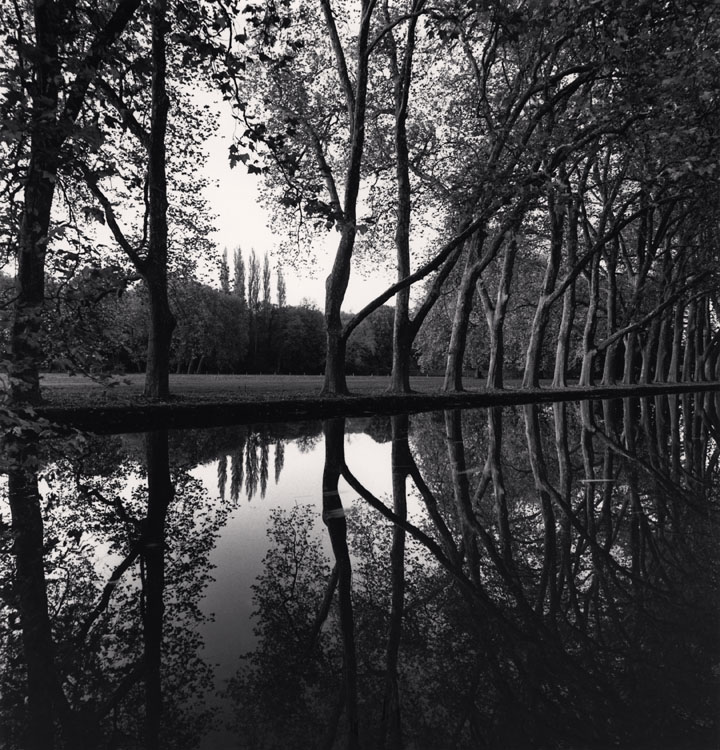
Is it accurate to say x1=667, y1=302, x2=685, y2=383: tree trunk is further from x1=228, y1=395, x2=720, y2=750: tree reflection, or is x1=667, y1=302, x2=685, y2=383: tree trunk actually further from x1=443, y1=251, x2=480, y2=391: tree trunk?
x1=228, y1=395, x2=720, y2=750: tree reflection

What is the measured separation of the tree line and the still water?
1.49 m

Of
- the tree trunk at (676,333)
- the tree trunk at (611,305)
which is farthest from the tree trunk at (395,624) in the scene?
the tree trunk at (676,333)

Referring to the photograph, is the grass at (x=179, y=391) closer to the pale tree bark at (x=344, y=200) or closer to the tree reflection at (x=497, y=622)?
the pale tree bark at (x=344, y=200)

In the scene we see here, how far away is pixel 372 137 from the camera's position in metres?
19.3

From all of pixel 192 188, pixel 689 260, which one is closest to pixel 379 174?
pixel 192 188

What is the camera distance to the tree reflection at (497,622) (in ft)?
6.08

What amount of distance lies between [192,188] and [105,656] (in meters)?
Answer: 17.0

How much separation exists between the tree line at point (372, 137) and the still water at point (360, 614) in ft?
4.88

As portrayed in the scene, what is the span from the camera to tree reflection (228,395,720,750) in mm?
1854

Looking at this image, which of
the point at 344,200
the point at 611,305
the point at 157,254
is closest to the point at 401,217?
the point at 344,200

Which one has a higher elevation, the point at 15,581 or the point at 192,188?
the point at 192,188

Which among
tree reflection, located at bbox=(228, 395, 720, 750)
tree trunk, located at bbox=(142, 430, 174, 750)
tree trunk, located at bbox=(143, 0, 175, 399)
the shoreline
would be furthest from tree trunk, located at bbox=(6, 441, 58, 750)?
tree trunk, located at bbox=(143, 0, 175, 399)

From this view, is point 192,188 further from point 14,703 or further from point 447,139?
point 14,703

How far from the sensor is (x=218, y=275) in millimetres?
18359
